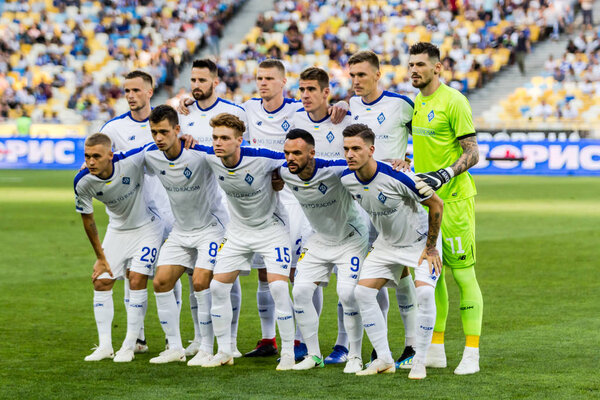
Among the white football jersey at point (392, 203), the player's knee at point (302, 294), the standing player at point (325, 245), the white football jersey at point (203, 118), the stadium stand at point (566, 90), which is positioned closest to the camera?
the white football jersey at point (392, 203)

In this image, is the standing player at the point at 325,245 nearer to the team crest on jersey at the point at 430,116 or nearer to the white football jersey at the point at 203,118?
the team crest on jersey at the point at 430,116

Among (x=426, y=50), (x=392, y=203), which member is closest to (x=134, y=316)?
(x=392, y=203)

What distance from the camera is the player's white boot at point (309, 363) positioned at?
7.37m

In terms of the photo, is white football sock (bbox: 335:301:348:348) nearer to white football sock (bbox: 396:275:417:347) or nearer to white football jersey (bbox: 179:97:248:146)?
white football sock (bbox: 396:275:417:347)

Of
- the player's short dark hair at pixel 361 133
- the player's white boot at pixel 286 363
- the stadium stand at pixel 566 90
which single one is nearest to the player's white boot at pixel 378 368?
the player's white boot at pixel 286 363

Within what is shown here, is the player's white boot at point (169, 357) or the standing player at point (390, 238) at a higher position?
the standing player at point (390, 238)

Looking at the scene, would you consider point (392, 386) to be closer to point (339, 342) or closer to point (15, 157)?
point (339, 342)

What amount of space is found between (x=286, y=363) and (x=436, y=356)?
3.82 feet

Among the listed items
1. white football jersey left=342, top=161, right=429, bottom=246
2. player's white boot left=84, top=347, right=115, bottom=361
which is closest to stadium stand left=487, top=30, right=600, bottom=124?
white football jersey left=342, top=161, right=429, bottom=246

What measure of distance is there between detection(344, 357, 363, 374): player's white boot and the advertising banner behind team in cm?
2625

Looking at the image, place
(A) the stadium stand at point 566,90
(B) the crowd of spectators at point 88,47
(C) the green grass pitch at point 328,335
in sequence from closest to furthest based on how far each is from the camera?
(C) the green grass pitch at point 328,335 → (A) the stadium stand at point 566,90 → (B) the crowd of spectators at point 88,47

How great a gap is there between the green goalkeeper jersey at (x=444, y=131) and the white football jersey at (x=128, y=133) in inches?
98.1

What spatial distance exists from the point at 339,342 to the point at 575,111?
82.5 feet

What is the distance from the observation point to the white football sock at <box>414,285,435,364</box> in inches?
276
